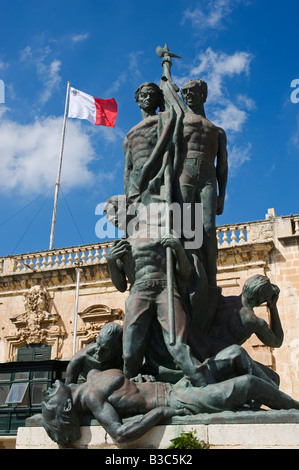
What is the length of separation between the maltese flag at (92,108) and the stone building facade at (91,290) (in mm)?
5523

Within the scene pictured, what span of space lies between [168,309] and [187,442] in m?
1.17

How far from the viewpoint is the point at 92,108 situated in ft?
80.3

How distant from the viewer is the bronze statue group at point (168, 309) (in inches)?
176

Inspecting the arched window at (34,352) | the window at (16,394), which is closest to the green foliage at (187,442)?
the window at (16,394)

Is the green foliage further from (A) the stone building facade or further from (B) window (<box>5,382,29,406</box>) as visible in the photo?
(B) window (<box>5,382,29,406</box>)

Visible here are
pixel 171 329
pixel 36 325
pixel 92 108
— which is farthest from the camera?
pixel 92 108

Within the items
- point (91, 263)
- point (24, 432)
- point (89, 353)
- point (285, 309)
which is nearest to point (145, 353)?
point (89, 353)

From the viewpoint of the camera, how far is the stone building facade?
60.9ft

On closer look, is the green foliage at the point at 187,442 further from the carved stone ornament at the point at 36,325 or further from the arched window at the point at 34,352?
the arched window at the point at 34,352

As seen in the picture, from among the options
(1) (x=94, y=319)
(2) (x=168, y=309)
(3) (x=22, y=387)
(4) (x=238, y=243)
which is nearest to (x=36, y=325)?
(1) (x=94, y=319)

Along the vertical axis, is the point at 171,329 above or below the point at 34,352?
below

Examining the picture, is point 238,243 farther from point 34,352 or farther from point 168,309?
point 168,309
